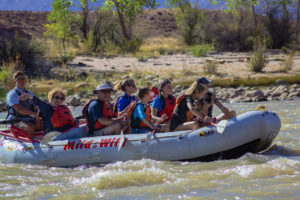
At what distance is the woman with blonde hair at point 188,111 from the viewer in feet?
20.0

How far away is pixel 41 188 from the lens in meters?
5.14

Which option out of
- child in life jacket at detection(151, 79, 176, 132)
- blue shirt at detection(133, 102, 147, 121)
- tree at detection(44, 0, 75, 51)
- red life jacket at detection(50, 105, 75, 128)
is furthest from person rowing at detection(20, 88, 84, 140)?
tree at detection(44, 0, 75, 51)

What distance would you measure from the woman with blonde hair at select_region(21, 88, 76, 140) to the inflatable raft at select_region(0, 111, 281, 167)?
0.89 feet

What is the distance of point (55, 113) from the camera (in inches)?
253

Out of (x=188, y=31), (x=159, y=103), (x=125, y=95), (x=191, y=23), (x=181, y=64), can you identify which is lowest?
(x=181, y=64)

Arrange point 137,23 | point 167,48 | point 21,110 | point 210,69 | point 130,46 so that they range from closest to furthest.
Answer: point 21,110 < point 210,69 < point 130,46 < point 167,48 < point 137,23

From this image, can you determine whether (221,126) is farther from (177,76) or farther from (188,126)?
(177,76)

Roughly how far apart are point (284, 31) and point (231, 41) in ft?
8.47

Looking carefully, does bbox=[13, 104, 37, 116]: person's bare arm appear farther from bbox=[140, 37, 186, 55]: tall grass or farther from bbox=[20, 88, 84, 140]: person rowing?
bbox=[140, 37, 186, 55]: tall grass

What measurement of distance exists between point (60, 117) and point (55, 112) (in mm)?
107

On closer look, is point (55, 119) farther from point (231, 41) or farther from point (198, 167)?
point (231, 41)

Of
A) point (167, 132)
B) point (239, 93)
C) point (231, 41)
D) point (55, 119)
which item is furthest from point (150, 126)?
point (231, 41)

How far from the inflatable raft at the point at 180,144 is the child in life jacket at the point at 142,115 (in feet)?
0.79

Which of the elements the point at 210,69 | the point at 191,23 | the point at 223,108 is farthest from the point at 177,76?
the point at 191,23
